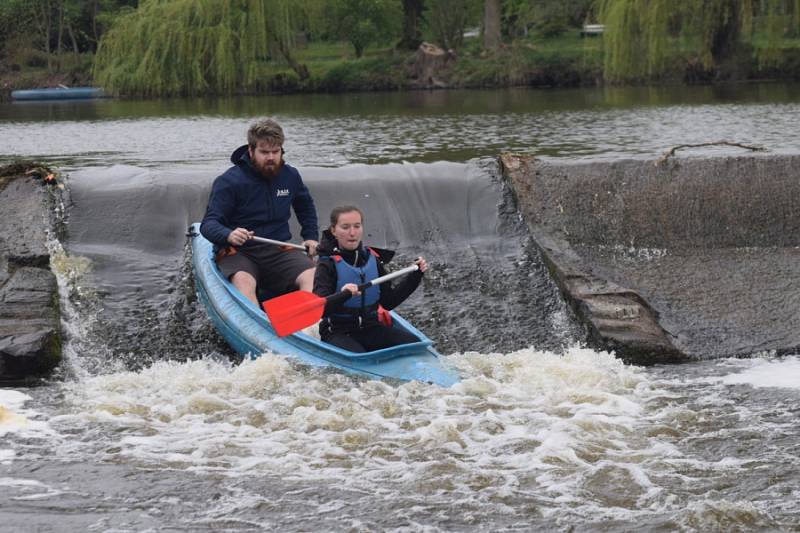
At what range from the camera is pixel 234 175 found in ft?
25.2

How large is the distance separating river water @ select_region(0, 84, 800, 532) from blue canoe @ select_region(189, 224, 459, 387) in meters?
0.09

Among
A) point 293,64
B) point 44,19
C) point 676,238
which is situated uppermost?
point 44,19

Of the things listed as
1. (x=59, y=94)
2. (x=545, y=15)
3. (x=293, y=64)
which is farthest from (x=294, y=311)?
(x=545, y=15)

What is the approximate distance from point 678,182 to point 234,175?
4013mm

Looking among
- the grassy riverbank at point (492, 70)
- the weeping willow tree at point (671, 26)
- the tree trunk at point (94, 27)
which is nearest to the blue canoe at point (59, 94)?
the grassy riverbank at point (492, 70)

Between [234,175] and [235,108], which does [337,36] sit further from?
[234,175]

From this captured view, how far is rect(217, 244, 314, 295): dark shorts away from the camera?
25.0 feet

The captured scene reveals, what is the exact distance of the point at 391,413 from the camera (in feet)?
20.6

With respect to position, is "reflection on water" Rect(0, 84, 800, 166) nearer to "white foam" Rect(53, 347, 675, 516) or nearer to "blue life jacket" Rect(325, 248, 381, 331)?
"white foam" Rect(53, 347, 675, 516)

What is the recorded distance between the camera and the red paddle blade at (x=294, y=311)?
6.67 metres

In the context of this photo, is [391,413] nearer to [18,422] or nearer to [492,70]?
[18,422]

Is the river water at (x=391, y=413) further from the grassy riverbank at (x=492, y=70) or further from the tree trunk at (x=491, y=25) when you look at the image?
the tree trunk at (x=491, y=25)

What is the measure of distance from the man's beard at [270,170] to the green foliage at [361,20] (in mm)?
33211

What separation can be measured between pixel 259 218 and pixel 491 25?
109ft
